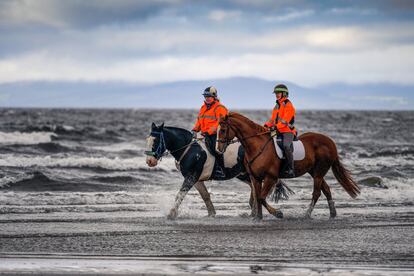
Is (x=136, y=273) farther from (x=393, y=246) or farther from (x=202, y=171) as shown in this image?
(x=202, y=171)

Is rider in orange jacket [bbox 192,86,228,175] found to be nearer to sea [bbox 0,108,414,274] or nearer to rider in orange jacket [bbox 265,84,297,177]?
rider in orange jacket [bbox 265,84,297,177]

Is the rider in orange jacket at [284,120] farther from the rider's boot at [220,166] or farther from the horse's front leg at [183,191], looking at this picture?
the horse's front leg at [183,191]

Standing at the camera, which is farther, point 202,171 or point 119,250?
point 202,171

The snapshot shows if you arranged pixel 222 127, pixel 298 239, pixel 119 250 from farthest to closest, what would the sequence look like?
pixel 222 127
pixel 298 239
pixel 119 250

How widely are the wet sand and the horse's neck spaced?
1443 mm

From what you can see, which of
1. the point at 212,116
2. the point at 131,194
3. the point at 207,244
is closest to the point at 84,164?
the point at 131,194

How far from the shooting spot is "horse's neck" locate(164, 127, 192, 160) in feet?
48.0

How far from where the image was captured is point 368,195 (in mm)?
19250

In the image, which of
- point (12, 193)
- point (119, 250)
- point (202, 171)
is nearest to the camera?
point (119, 250)

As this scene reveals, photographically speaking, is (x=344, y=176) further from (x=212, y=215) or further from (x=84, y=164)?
(x=84, y=164)

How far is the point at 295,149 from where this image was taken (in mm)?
14547

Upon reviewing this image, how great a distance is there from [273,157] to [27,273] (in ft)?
22.5

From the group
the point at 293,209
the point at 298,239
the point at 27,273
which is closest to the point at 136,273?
the point at 27,273

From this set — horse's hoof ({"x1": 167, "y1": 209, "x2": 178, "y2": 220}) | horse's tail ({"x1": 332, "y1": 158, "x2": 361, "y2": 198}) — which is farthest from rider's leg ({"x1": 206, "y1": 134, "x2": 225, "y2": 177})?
horse's tail ({"x1": 332, "y1": 158, "x2": 361, "y2": 198})
